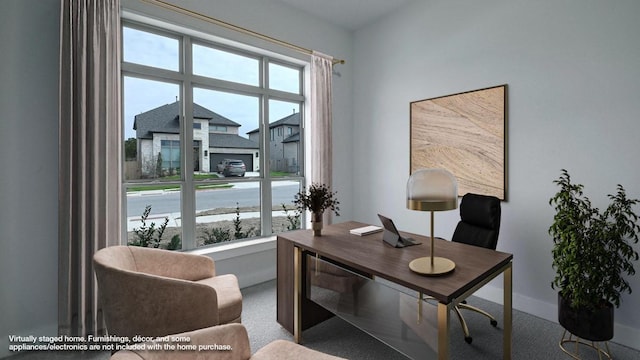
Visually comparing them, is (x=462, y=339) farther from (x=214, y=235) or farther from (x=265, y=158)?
(x=265, y=158)

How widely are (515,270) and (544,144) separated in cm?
118

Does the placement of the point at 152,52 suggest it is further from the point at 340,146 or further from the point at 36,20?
the point at 340,146

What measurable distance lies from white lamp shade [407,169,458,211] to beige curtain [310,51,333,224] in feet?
7.46

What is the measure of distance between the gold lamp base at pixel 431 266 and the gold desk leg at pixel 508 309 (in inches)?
16.1

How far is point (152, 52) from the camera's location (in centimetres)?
282

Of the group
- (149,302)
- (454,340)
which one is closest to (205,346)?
(149,302)

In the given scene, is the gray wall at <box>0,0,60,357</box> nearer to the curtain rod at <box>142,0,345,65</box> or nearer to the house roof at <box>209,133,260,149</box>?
the curtain rod at <box>142,0,345,65</box>

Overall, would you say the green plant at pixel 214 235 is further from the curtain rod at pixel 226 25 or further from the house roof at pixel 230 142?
the curtain rod at pixel 226 25

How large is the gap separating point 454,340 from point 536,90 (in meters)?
2.22

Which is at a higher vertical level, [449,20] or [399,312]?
Answer: [449,20]

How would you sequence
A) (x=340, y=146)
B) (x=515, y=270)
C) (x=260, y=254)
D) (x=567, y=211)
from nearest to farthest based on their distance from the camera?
(x=567, y=211) → (x=515, y=270) → (x=260, y=254) → (x=340, y=146)

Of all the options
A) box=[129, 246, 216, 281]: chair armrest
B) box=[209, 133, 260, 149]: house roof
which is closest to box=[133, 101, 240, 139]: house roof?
box=[209, 133, 260, 149]: house roof

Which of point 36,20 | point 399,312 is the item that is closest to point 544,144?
point 399,312

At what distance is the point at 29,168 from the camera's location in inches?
85.8
